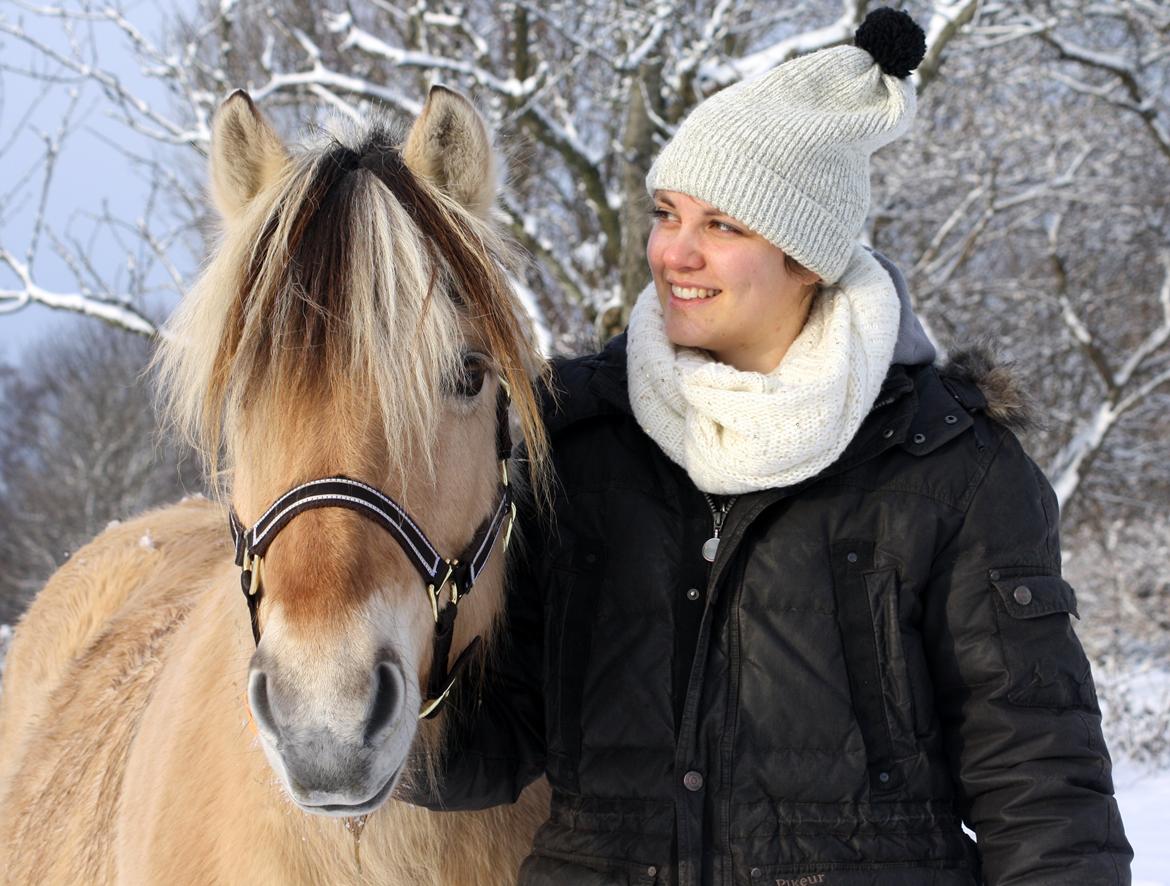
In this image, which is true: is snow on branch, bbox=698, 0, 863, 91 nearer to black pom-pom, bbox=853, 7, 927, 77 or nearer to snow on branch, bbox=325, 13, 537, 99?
snow on branch, bbox=325, 13, 537, 99

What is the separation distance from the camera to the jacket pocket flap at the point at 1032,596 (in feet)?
6.11

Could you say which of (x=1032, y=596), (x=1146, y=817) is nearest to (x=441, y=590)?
(x=1032, y=596)

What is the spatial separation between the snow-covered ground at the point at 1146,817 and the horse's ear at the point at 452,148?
3.16 metres

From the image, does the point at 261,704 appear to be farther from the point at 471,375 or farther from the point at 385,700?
the point at 471,375

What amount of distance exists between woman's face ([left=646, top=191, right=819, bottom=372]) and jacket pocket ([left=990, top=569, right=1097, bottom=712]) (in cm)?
65

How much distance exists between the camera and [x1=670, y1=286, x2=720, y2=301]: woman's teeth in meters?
2.16

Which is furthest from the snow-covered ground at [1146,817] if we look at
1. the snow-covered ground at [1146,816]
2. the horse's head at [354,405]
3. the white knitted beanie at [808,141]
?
the horse's head at [354,405]

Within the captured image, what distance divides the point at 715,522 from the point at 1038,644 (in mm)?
614

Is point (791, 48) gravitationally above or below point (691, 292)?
below

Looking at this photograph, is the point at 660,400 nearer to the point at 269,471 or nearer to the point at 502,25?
the point at 269,471

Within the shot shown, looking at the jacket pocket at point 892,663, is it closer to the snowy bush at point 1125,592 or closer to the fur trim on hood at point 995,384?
the fur trim on hood at point 995,384

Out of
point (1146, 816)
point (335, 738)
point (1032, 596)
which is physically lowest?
point (1146, 816)

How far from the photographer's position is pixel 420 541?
169 cm

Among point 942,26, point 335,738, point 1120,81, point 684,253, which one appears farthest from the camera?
point 1120,81
